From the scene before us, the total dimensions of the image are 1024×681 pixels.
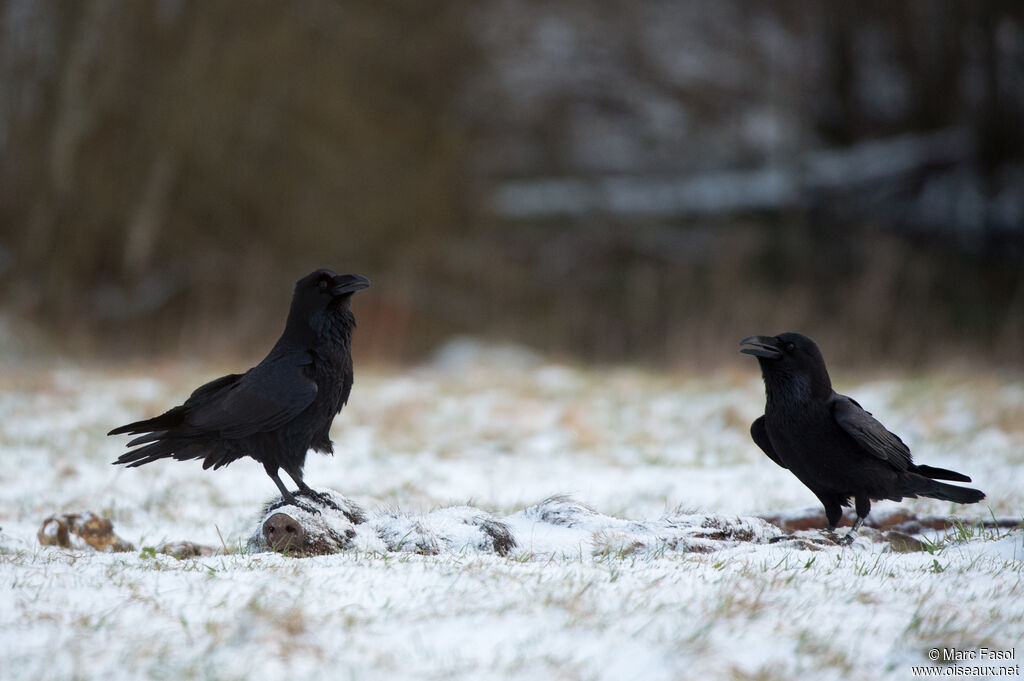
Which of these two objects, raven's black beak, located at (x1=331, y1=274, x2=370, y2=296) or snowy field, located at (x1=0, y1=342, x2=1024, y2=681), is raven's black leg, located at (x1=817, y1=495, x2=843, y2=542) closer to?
snowy field, located at (x1=0, y1=342, x2=1024, y2=681)

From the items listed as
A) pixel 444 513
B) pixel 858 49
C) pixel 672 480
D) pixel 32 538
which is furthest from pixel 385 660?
pixel 858 49

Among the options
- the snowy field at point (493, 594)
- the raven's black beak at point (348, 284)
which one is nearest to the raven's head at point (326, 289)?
the raven's black beak at point (348, 284)

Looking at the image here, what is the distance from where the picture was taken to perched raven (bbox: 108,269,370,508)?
13.1ft

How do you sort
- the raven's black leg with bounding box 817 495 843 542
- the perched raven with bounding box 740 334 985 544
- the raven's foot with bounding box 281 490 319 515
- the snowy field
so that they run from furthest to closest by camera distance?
the raven's black leg with bounding box 817 495 843 542, the perched raven with bounding box 740 334 985 544, the raven's foot with bounding box 281 490 319 515, the snowy field

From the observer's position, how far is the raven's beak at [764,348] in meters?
4.18

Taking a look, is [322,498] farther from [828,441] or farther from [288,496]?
[828,441]

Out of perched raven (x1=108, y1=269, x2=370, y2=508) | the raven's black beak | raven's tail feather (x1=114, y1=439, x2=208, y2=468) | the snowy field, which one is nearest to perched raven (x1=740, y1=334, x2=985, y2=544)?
the snowy field

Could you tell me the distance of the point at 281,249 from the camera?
15.5 m

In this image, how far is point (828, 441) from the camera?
13.5 feet

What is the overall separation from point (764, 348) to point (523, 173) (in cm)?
2041

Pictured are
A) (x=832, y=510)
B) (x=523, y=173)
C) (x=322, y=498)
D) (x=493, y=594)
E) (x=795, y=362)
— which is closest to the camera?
(x=493, y=594)

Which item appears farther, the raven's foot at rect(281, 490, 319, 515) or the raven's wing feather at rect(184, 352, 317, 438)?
the raven's wing feather at rect(184, 352, 317, 438)

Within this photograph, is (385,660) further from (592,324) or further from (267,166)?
(592,324)
